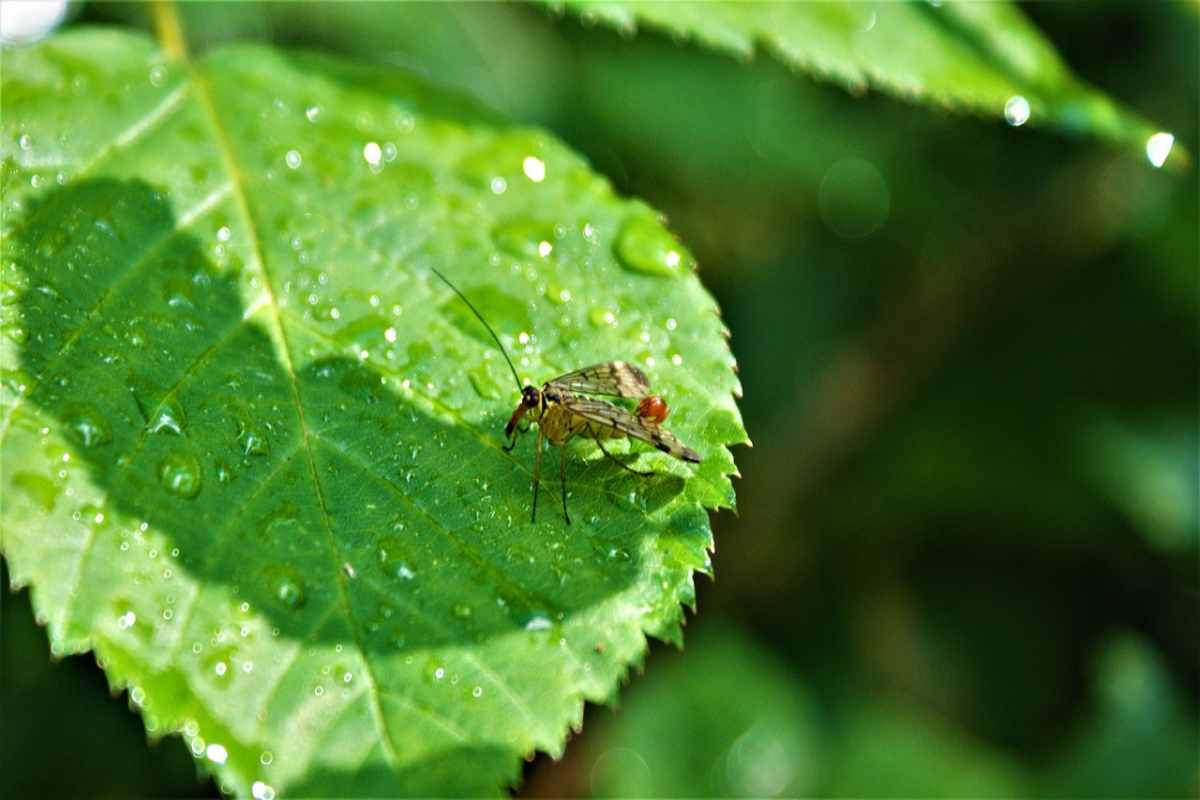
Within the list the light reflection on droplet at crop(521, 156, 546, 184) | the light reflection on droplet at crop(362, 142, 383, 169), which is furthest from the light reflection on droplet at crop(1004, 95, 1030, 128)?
the light reflection on droplet at crop(362, 142, 383, 169)

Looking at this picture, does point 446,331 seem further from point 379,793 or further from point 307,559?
point 379,793

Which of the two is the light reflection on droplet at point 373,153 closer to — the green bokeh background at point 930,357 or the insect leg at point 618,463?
the insect leg at point 618,463

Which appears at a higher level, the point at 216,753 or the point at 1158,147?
the point at 1158,147

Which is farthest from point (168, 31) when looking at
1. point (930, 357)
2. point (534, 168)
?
point (930, 357)

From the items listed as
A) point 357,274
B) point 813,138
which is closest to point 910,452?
point 813,138

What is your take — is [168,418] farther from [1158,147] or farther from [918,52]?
[1158,147]

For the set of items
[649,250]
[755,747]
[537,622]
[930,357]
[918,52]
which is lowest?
[755,747]

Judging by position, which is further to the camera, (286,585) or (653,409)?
(653,409)
